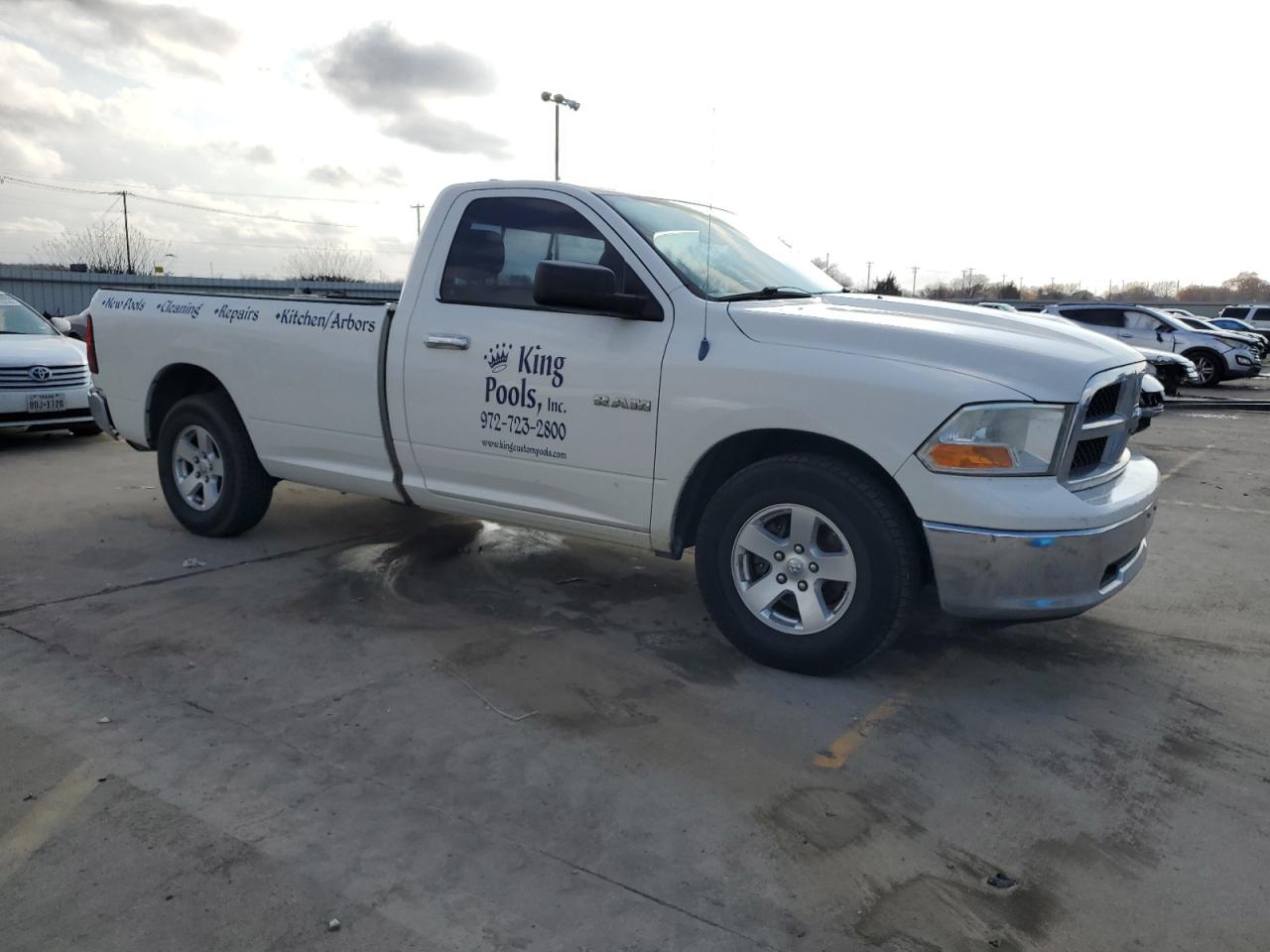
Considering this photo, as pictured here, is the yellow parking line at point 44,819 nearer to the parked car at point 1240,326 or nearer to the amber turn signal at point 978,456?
the amber turn signal at point 978,456

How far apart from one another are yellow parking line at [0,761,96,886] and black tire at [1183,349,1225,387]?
71.0 ft

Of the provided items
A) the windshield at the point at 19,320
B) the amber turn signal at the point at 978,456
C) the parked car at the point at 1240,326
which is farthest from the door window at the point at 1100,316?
the amber turn signal at the point at 978,456

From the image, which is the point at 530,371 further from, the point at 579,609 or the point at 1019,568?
the point at 1019,568

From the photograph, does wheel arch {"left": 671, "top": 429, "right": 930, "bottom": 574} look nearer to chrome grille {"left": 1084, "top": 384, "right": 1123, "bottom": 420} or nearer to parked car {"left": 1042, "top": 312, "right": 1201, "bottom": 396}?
chrome grille {"left": 1084, "top": 384, "right": 1123, "bottom": 420}

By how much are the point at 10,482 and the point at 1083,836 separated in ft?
26.0

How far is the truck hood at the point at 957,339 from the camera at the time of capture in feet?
11.9

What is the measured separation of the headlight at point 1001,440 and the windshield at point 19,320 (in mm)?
10036

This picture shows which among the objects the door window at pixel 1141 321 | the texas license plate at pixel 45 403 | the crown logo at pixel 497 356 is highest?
the crown logo at pixel 497 356

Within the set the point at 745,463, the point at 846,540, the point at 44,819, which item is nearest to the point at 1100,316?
the point at 745,463

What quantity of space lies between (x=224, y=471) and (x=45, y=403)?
4658 mm

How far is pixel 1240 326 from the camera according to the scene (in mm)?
30562

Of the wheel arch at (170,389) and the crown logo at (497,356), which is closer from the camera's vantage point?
the crown logo at (497,356)

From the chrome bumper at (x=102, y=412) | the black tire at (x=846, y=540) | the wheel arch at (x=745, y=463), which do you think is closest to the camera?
the black tire at (x=846, y=540)

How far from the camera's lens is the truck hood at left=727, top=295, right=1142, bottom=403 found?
362 cm
